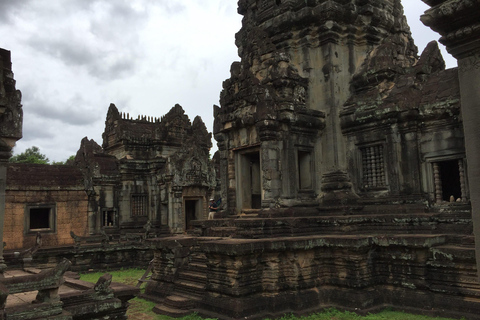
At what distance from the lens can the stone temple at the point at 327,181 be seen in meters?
8.34

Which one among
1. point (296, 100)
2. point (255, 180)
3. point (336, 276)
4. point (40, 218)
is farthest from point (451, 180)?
point (40, 218)

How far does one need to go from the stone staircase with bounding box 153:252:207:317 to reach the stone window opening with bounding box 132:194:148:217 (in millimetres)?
12064

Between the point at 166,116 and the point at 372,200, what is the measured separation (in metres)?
16.1

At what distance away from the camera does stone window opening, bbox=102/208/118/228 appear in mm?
21234

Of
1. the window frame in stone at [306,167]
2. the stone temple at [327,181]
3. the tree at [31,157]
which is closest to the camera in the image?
the stone temple at [327,181]

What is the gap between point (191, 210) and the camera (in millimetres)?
21906

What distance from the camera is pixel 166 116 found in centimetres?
2439

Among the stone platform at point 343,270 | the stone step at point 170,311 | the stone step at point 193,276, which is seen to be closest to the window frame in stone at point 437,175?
the stone platform at point 343,270

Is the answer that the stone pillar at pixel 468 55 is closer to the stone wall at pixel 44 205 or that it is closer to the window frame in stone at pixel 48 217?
the stone wall at pixel 44 205

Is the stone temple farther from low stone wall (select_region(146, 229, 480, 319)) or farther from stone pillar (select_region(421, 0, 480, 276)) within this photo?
stone pillar (select_region(421, 0, 480, 276))

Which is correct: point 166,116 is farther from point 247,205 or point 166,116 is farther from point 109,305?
point 109,305

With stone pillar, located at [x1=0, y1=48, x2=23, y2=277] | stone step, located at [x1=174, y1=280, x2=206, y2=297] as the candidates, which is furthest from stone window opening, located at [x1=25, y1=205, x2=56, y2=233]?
stone pillar, located at [x1=0, y1=48, x2=23, y2=277]

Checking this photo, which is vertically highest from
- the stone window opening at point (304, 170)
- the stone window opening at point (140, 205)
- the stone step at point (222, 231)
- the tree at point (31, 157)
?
the tree at point (31, 157)

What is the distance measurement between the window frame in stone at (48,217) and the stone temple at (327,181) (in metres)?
2.56
